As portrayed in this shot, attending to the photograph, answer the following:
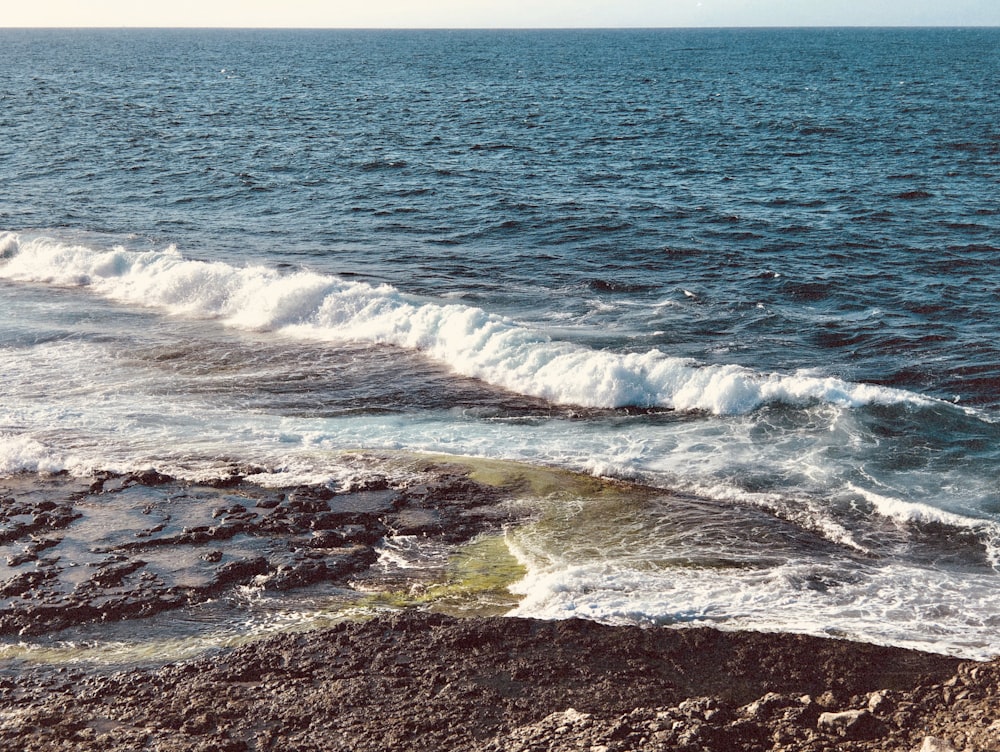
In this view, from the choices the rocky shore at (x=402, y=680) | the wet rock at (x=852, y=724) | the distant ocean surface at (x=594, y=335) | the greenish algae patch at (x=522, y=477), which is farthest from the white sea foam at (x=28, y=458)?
the wet rock at (x=852, y=724)

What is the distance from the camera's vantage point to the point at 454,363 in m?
21.5

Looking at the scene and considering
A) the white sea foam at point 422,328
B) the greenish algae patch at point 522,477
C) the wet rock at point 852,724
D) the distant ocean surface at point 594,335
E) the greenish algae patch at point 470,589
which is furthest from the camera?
the white sea foam at point 422,328

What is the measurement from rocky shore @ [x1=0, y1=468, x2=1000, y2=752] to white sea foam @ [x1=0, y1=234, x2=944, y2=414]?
6.93 metres

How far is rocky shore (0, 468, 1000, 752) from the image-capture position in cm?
909

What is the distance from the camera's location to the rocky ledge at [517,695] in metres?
8.98

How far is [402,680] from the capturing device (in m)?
10.2


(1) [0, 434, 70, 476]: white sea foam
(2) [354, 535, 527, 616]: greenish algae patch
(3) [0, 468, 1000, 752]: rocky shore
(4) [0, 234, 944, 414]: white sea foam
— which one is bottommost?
(2) [354, 535, 527, 616]: greenish algae patch

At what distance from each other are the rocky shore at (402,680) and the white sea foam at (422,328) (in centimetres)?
693

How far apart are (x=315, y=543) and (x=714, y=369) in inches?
369

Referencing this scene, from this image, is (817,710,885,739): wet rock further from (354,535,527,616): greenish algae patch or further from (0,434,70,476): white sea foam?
(0,434,70,476): white sea foam

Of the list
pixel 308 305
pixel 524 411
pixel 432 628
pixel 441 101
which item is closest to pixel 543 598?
pixel 432 628

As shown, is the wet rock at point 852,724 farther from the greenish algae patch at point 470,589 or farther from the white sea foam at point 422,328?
the white sea foam at point 422,328

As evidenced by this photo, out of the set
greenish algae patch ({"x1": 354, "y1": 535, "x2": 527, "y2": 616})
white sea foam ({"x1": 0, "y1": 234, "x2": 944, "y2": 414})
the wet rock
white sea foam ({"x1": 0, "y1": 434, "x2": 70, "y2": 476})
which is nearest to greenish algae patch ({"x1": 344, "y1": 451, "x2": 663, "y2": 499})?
greenish algae patch ({"x1": 354, "y1": 535, "x2": 527, "y2": 616})

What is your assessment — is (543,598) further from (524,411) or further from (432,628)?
(524,411)
